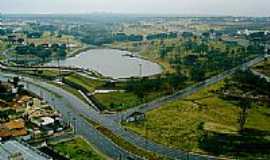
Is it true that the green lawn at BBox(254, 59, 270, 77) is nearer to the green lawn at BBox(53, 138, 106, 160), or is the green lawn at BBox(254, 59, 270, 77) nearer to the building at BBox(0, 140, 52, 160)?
the green lawn at BBox(53, 138, 106, 160)

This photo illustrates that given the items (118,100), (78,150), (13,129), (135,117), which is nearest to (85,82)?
(118,100)

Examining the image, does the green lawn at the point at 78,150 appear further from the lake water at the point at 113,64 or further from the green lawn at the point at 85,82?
the lake water at the point at 113,64

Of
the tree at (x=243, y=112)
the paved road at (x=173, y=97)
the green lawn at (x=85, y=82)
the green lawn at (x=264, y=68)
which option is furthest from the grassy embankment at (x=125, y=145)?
the green lawn at (x=264, y=68)

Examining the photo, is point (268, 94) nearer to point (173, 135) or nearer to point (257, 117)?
point (257, 117)

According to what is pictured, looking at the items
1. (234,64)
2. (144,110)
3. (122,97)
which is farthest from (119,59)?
(144,110)

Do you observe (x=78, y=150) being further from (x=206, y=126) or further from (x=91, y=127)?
(x=206, y=126)

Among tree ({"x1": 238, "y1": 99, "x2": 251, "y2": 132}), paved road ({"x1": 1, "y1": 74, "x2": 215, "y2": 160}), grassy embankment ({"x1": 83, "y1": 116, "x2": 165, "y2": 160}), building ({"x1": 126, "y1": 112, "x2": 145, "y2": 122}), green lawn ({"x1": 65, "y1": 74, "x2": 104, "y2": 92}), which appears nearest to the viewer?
grassy embankment ({"x1": 83, "y1": 116, "x2": 165, "y2": 160})

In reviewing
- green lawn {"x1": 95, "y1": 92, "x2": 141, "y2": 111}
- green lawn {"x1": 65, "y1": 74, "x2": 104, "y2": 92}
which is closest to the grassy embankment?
green lawn {"x1": 95, "y1": 92, "x2": 141, "y2": 111}
